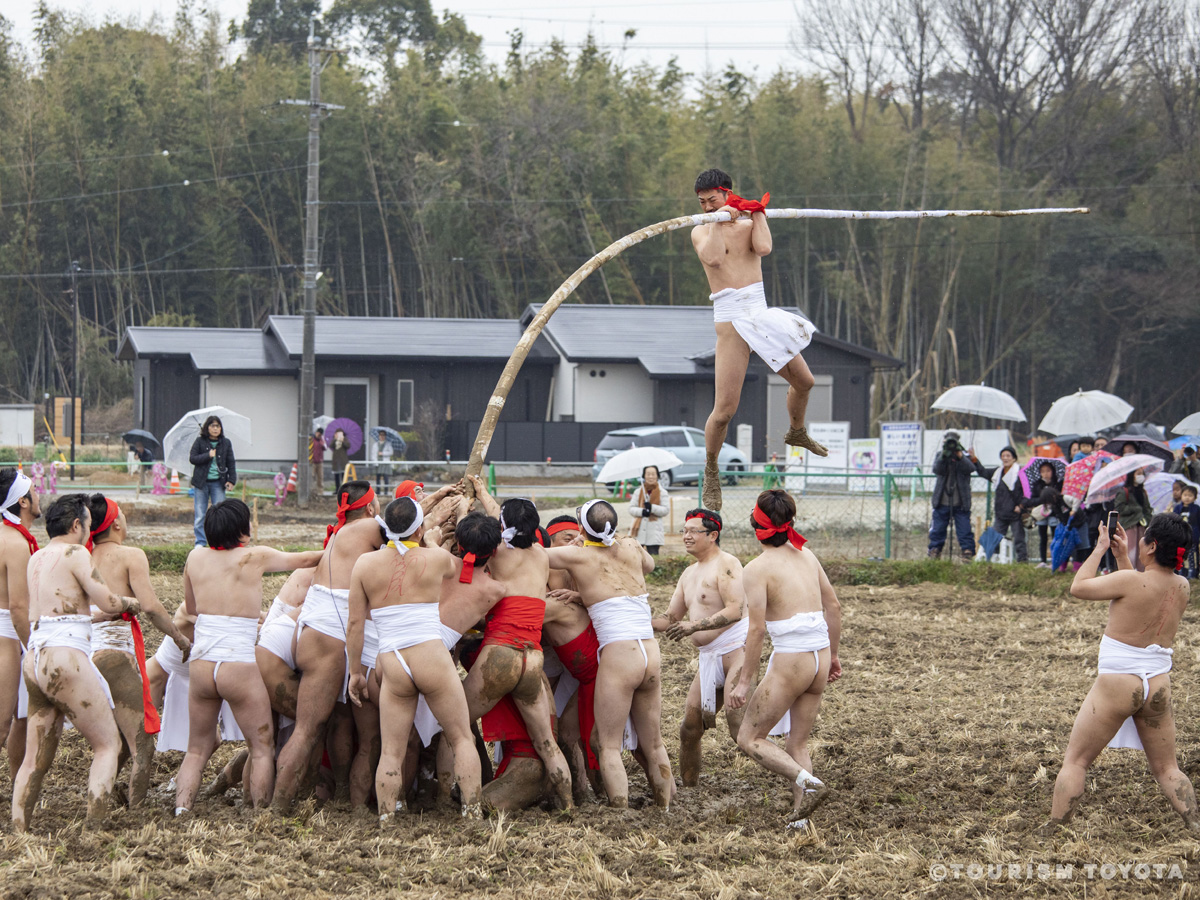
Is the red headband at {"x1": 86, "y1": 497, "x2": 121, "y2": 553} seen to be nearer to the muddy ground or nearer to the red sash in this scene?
the red sash

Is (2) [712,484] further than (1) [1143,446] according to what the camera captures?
No

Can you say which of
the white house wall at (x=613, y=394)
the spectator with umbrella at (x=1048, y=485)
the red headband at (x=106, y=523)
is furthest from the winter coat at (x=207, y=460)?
the white house wall at (x=613, y=394)

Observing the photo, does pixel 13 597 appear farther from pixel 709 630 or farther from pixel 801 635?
pixel 801 635

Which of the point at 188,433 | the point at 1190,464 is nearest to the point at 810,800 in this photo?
the point at 1190,464

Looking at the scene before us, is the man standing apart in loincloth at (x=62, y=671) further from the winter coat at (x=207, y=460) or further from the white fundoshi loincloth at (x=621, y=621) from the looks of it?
the winter coat at (x=207, y=460)

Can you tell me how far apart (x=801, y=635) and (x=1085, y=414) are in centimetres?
1353

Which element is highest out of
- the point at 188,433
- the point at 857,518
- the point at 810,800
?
the point at 188,433

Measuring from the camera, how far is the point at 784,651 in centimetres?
580

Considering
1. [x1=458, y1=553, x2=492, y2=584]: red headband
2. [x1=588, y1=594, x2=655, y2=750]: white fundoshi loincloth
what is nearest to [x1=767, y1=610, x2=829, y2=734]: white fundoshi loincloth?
[x1=588, y1=594, x2=655, y2=750]: white fundoshi loincloth

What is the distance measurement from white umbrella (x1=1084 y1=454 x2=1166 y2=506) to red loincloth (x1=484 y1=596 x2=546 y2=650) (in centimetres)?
676

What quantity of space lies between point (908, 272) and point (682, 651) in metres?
27.4

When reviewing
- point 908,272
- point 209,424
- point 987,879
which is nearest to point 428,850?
point 987,879

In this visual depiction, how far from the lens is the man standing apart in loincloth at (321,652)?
5578mm

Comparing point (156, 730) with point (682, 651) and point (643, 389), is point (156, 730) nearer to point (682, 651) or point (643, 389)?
point (682, 651)
